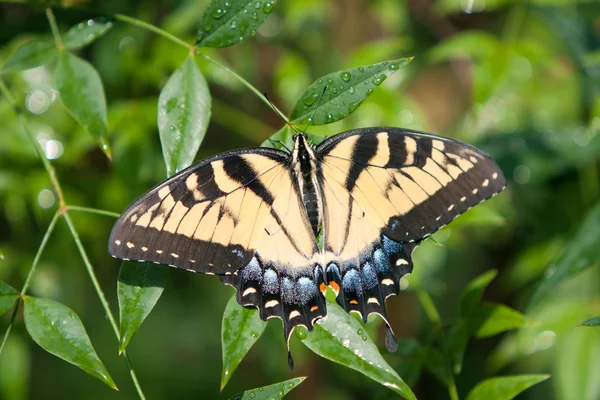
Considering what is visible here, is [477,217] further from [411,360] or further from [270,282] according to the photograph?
[270,282]

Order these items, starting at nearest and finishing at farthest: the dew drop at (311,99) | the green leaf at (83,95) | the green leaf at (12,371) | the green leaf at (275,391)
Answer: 1. the green leaf at (275,391)
2. the dew drop at (311,99)
3. the green leaf at (83,95)
4. the green leaf at (12,371)

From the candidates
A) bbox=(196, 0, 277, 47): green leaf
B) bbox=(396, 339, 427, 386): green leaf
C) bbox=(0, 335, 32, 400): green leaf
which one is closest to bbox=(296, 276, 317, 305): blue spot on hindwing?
bbox=(396, 339, 427, 386): green leaf

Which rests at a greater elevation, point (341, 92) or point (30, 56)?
point (30, 56)

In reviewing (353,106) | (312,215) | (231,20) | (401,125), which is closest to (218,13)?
(231,20)

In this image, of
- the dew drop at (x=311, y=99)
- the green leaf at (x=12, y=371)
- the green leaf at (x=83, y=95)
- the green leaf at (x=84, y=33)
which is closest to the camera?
the dew drop at (x=311, y=99)

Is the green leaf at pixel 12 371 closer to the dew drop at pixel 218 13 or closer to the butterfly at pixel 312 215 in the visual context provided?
the butterfly at pixel 312 215

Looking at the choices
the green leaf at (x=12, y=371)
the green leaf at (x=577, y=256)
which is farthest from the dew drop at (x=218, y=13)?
the green leaf at (x=12, y=371)
